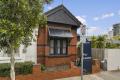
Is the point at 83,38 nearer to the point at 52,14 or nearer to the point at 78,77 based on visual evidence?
the point at 78,77

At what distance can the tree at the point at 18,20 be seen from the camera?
1155 centimetres

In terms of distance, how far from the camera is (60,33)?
2322 cm

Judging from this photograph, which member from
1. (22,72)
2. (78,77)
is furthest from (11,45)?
(78,77)

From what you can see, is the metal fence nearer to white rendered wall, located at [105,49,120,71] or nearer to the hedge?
white rendered wall, located at [105,49,120,71]

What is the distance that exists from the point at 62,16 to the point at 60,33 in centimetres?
166

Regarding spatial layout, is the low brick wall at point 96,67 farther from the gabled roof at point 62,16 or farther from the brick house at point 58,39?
the gabled roof at point 62,16

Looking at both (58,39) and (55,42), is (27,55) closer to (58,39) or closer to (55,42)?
(55,42)

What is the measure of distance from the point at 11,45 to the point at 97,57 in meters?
14.3

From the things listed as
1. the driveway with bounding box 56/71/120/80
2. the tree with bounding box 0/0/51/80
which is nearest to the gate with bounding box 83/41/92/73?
the driveway with bounding box 56/71/120/80

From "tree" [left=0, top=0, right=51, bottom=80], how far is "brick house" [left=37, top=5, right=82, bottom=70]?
8706mm

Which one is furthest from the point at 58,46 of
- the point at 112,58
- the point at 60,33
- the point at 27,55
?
the point at 112,58

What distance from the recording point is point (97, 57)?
25.4 meters

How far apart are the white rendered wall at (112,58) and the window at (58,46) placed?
3646mm

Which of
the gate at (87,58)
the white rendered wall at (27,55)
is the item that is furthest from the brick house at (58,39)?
the gate at (87,58)
